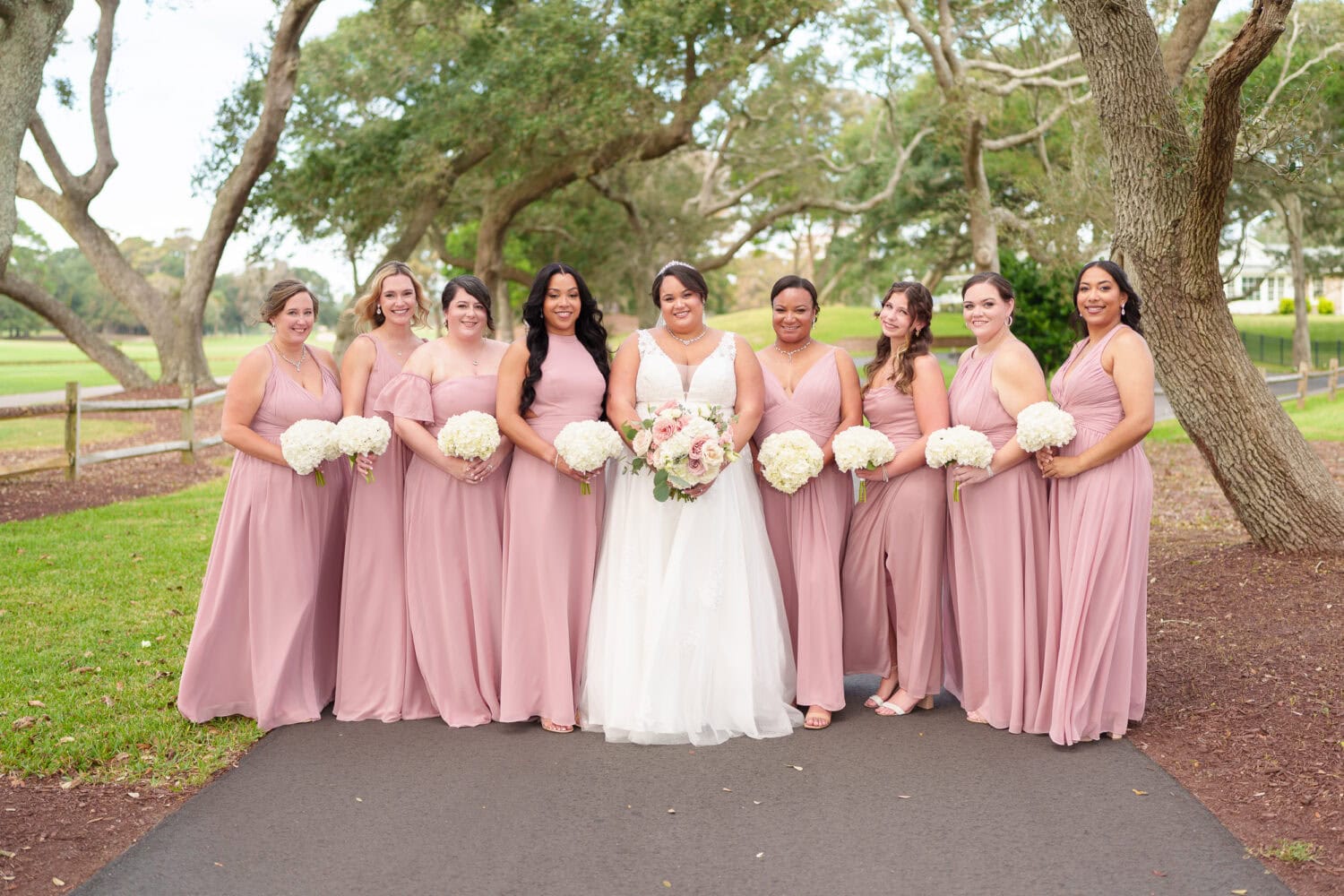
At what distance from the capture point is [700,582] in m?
6.29

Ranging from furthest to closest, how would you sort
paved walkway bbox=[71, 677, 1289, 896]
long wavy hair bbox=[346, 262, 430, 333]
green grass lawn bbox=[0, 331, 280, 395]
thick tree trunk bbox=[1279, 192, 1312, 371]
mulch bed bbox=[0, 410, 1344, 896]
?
green grass lawn bbox=[0, 331, 280, 395] → thick tree trunk bbox=[1279, 192, 1312, 371] → long wavy hair bbox=[346, 262, 430, 333] → mulch bed bbox=[0, 410, 1344, 896] → paved walkway bbox=[71, 677, 1289, 896]

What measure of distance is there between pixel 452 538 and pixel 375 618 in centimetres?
67

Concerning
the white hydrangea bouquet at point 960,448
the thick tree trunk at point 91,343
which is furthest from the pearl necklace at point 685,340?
the thick tree trunk at point 91,343

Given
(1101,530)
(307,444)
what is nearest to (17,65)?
(307,444)

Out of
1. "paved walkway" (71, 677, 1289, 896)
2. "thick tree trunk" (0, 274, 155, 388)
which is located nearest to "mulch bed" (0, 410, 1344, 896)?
"paved walkway" (71, 677, 1289, 896)

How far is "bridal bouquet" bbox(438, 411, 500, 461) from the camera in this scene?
621cm

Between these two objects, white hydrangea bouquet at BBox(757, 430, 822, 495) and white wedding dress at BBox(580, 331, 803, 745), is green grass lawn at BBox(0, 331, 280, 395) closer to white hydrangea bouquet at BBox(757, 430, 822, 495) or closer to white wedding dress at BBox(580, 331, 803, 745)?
white wedding dress at BBox(580, 331, 803, 745)

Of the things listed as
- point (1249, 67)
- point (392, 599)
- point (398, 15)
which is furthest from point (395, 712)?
point (398, 15)

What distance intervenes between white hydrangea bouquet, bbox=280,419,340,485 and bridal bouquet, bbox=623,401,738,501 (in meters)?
1.72

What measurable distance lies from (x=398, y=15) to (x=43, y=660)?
856 inches

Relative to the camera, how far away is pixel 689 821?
500cm

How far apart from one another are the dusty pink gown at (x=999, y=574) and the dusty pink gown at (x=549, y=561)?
2.13 metres

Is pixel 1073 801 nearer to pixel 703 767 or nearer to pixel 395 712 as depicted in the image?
pixel 703 767

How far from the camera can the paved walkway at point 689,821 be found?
443 cm
